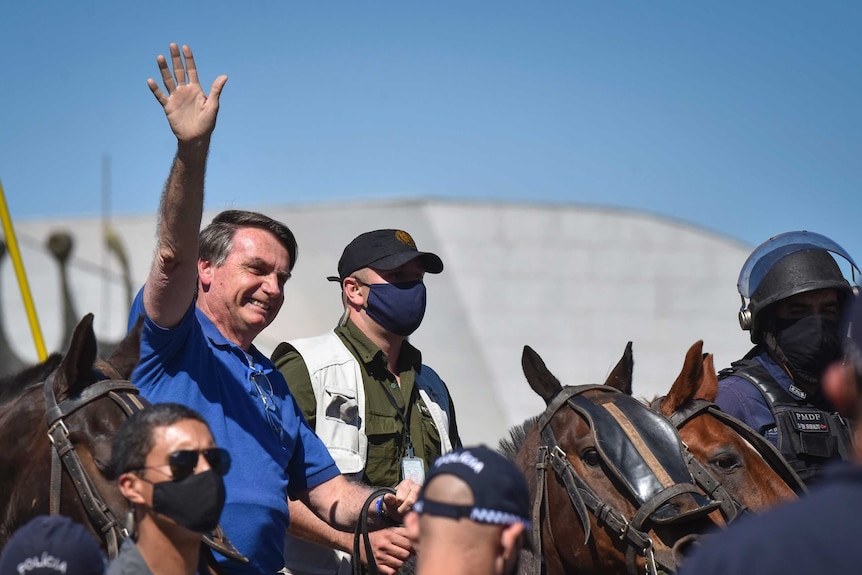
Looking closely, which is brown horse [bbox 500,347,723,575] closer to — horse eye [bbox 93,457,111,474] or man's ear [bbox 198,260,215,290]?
man's ear [bbox 198,260,215,290]

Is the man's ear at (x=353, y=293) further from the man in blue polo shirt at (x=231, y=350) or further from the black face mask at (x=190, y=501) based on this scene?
the black face mask at (x=190, y=501)

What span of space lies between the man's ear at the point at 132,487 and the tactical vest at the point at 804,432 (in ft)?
11.0

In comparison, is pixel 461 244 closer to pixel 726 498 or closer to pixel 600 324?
pixel 600 324

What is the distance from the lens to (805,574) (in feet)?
5.18

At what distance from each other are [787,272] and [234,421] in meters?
3.09

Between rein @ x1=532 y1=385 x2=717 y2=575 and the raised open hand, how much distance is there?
200cm

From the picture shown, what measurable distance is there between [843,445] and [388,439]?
92.0 inches

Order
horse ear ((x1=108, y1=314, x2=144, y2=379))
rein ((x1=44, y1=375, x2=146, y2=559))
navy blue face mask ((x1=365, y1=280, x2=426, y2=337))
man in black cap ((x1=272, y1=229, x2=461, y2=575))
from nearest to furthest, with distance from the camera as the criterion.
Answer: rein ((x1=44, y1=375, x2=146, y2=559)) < horse ear ((x1=108, y1=314, x2=144, y2=379)) < man in black cap ((x1=272, y1=229, x2=461, y2=575)) < navy blue face mask ((x1=365, y1=280, x2=426, y2=337))

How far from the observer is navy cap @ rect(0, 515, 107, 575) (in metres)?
2.65

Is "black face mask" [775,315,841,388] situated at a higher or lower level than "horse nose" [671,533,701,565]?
higher

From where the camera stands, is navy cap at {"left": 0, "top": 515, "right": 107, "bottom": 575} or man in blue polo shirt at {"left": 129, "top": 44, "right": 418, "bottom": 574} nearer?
navy cap at {"left": 0, "top": 515, "right": 107, "bottom": 575}

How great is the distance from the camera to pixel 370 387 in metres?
4.91

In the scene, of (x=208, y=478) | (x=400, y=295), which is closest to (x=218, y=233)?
(x=400, y=295)

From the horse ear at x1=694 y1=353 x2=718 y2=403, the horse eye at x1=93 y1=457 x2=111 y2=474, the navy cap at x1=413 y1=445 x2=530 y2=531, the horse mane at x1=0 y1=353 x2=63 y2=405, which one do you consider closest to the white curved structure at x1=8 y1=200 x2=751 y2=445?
the horse ear at x1=694 y1=353 x2=718 y2=403
